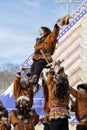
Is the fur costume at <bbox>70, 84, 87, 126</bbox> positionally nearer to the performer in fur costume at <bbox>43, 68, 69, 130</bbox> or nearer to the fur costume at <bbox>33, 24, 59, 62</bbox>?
the performer in fur costume at <bbox>43, 68, 69, 130</bbox>

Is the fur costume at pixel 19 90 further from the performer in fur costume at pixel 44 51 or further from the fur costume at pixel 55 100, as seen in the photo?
the fur costume at pixel 55 100

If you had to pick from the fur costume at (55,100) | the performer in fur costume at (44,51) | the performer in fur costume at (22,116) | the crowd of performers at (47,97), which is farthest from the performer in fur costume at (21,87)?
the fur costume at (55,100)

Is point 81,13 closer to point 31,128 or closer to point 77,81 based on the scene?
point 77,81

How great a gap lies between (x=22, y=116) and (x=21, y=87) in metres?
0.58

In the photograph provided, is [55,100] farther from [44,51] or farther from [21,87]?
[44,51]

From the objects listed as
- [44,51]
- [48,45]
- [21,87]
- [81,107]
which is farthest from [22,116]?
[48,45]

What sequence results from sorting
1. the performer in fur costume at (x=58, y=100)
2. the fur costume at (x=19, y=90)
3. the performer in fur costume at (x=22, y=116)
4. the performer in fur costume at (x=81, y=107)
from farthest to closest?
the fur costume at (x=19, y=90), the performer in fur costume at (x=22, y=116), the performer in fur costume at (x=81, y=107), the performer in fur costume at (x=58, y=100)

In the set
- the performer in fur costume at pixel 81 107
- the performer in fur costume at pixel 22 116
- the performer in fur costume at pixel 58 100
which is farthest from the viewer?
the performer in fur costume at pixel 22 116

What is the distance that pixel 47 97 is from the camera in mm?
7707

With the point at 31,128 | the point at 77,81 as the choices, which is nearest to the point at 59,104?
the point at 31,128

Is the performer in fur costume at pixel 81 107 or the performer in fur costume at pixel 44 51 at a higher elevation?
the performer in fur costume at pixel 44 51

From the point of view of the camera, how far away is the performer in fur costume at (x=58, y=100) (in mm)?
7137

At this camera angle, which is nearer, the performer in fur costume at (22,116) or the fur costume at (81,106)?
the fur costume at (81,106)

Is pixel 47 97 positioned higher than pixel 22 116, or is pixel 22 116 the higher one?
pixel 47 97
